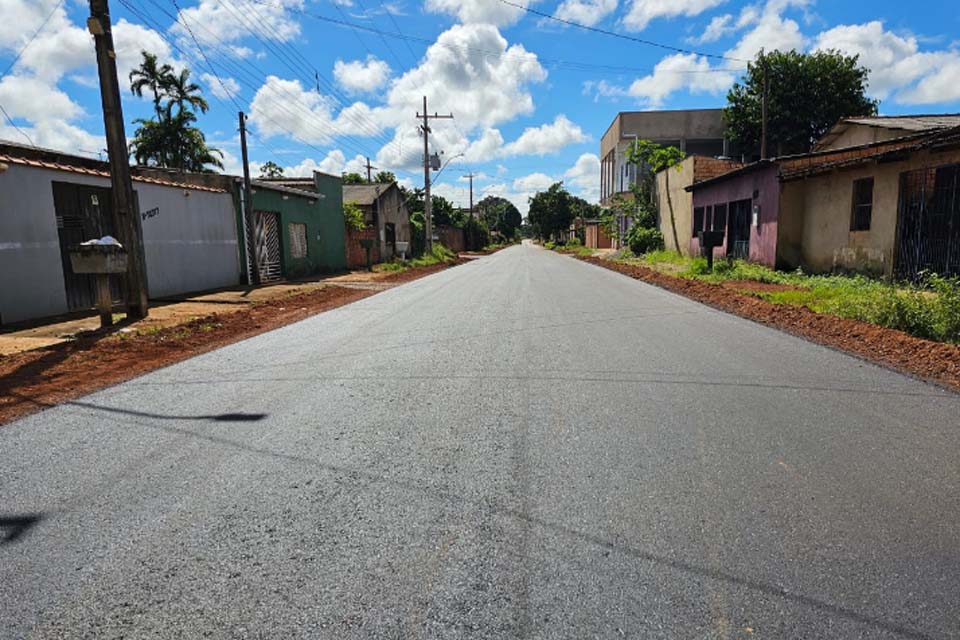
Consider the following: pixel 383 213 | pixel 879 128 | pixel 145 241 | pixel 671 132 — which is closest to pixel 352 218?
pixel 383 213

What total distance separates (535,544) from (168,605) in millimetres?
1588

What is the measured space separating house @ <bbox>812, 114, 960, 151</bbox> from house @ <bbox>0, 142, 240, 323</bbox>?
20.2 m

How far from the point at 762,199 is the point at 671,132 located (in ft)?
103

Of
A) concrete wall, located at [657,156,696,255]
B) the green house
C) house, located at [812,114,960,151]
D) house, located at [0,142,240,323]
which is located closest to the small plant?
the green house

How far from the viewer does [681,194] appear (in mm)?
28703

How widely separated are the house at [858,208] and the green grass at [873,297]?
2.38 feet

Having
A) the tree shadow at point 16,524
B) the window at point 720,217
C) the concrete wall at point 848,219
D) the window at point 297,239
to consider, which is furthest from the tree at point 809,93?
the tree shadow at point 16,524

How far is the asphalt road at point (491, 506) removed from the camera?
2301 millimetres

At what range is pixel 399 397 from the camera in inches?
206

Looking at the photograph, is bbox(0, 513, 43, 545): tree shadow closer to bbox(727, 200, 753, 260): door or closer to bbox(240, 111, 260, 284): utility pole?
bbox(240, 111, 260, 284): utility pole

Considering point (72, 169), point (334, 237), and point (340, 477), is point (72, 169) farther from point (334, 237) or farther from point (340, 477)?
point (334, 237)

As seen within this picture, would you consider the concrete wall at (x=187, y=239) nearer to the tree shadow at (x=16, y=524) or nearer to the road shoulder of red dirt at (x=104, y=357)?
the road shoulder of red dirt at (x=104, y=357)

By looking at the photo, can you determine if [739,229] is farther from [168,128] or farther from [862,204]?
[168,128]

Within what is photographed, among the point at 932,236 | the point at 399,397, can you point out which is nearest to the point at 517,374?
the point at 399,397
